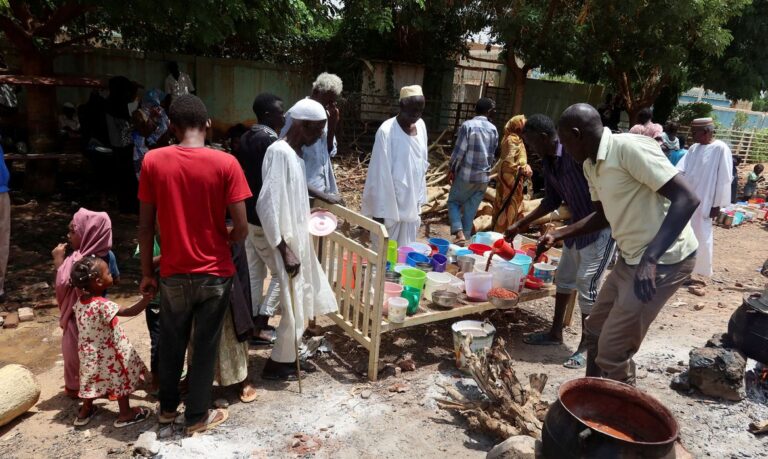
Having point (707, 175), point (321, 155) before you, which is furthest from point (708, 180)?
point (321, 155)

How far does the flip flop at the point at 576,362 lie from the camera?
428cm

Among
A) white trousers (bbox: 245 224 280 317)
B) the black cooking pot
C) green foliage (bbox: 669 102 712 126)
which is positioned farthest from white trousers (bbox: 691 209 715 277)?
green foliage (bbox: 669 102 712 126)

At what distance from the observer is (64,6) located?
6730mm

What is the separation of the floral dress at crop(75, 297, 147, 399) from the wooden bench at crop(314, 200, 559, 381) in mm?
1520

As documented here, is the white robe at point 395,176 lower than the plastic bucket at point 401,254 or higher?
higher

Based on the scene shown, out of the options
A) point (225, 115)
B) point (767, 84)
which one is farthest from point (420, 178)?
point (767, 84)

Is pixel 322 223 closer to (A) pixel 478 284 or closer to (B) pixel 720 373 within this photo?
Answer: (A) pixel 478 284

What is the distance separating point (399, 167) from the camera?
16.4ft

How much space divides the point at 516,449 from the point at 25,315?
439 centimetres

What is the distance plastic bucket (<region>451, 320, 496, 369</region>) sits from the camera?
13.1 feet

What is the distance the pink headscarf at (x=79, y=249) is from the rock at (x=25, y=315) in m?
2.04

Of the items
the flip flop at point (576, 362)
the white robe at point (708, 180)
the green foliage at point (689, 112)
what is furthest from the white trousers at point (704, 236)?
the green foliage at point (689, 112)

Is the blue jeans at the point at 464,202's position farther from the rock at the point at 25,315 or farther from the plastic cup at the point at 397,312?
the rock at the point at 25,315

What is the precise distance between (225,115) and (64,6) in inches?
246
